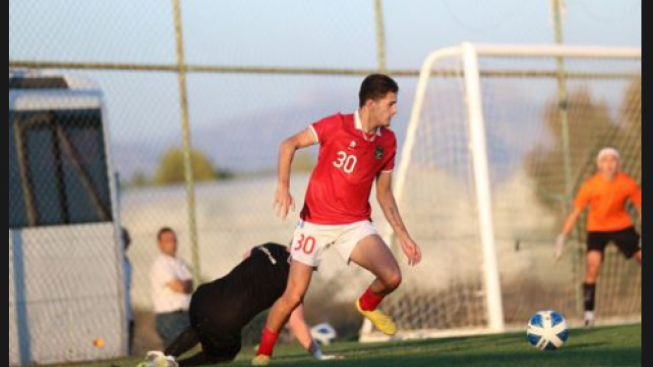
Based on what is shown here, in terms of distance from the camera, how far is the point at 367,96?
10375mm

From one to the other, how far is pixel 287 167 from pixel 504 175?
972 centimetres

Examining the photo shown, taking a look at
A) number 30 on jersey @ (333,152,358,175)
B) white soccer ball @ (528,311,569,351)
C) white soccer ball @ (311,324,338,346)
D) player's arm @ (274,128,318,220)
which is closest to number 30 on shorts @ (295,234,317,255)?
number 30 on jersey @ (333,152,358,175)

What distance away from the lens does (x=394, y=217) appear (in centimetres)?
1057

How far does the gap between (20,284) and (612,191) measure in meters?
6.37

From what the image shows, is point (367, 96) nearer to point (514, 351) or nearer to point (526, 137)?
point (514, 351)

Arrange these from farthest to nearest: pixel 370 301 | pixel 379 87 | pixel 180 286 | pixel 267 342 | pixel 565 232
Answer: pixel 565 232
pixel 180 286
pixel 370 301
pixel 267 342
pixel 379 87

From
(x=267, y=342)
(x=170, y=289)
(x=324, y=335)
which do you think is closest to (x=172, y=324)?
(x=170, y=289)

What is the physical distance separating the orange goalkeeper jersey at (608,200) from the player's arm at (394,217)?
7.17 meters

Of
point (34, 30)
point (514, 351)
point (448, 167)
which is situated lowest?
point (514, 351)

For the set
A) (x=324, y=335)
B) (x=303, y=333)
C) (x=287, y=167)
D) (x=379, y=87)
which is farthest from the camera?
(x=324, y=335)

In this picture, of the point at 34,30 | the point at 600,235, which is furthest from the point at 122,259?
the point at 600,235

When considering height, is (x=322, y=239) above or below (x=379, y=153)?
below

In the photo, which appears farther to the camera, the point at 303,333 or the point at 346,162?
the point at 303,333

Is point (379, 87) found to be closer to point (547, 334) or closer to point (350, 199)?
point (350, 199)
